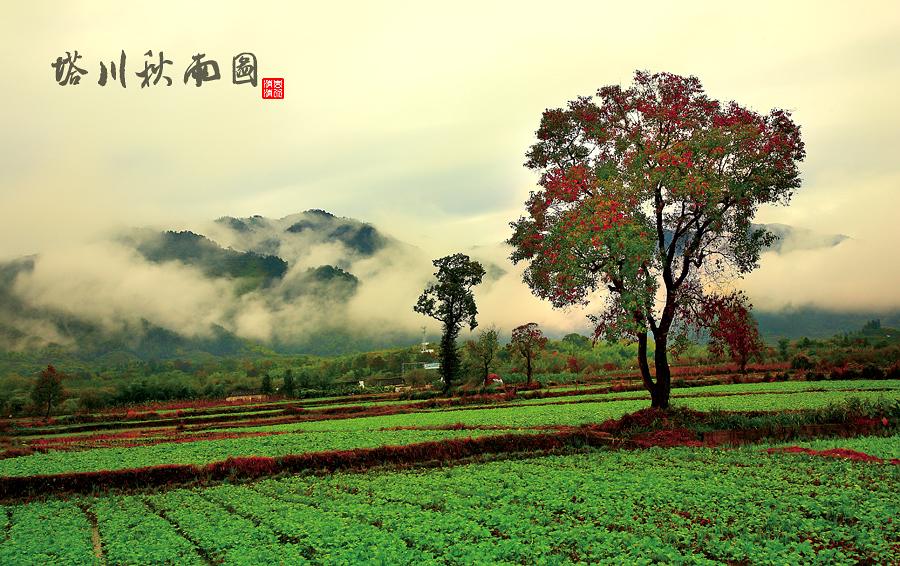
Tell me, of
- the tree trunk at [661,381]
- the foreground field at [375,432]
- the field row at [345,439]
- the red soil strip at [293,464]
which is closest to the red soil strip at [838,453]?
the red soil strip at [293,464]

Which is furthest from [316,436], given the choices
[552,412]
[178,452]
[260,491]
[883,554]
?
[883,554]

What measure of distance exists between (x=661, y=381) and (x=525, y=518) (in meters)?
17.4

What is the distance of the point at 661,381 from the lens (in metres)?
29.1

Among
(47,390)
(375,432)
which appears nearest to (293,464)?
(375,432)

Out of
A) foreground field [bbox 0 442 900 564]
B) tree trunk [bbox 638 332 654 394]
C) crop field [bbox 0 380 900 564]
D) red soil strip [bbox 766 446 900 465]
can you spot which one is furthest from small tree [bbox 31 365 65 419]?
red soil strip [bbox 766 446 900 465]

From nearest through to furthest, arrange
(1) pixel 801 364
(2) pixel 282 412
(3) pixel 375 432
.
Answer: (3) pixel 375 432, (2) pixel 282 412, (1) pixel 801 364

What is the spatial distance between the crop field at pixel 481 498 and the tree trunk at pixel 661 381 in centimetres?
163

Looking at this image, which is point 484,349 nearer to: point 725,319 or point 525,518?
point 725,319

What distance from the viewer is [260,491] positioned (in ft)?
66.2

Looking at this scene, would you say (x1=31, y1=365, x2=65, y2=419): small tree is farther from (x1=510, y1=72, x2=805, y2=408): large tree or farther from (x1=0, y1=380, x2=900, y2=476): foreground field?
(x1=510, y1=72, x2=805, y2=408): large tree

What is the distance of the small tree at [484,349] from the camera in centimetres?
6869

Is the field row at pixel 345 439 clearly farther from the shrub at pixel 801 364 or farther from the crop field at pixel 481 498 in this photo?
the shrub at pixel 801 364

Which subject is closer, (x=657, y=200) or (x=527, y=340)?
(x=657, y=200)

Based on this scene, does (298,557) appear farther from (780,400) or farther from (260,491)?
(780,400)
